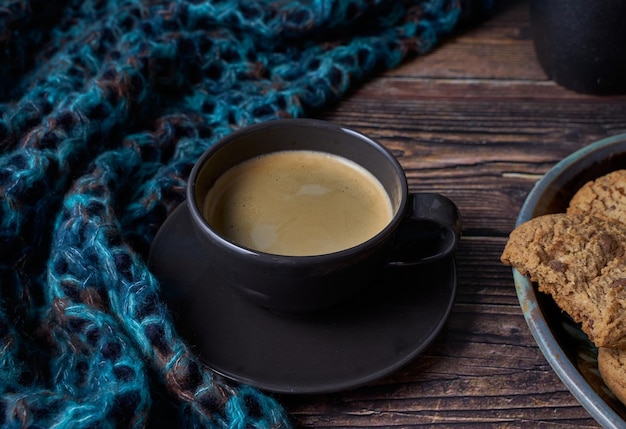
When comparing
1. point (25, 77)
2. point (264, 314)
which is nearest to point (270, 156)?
point (264, 314)

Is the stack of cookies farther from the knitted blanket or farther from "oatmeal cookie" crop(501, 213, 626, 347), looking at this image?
the knitted blanket

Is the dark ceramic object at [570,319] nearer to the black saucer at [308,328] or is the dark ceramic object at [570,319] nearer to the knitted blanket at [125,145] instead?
the black saucer at [308,328]

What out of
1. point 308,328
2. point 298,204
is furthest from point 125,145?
point 308,328

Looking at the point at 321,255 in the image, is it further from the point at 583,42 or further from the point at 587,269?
the point at 583,42

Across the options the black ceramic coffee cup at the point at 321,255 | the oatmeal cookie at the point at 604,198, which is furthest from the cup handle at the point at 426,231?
the oatmeal cookie at the point at 604,198

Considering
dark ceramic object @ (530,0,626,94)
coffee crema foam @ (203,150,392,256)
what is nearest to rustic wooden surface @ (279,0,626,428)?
dark ceramic object @ (530,0,626,94)
